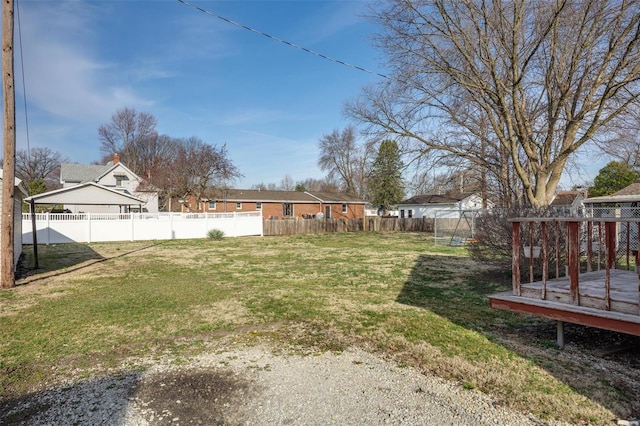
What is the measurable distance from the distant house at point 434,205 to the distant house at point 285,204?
4973mm

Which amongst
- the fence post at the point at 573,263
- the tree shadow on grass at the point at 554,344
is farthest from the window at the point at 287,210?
the fence post at the point at 573,263

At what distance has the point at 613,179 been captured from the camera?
2972 centimetres

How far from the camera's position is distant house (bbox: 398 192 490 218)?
35.4 meters

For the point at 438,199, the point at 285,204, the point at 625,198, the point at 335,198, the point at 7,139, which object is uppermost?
the point at 335,198

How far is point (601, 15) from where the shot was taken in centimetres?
958

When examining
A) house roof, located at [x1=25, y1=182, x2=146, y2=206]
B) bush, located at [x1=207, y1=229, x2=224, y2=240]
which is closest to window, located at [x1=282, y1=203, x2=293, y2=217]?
house roof, located at [x1=25, y1=182, x2=146, y2=206]

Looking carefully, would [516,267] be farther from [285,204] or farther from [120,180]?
[120,180]

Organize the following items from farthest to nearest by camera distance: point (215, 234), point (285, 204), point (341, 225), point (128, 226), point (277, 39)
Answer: point (285, 204), point (341, 225), point (215, 234), point (128, 226), point (277, 39)

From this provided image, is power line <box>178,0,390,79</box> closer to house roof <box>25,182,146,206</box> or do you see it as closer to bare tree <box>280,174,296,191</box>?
house roof <box>25,182,146,206</box>

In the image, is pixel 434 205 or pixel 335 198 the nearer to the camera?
pixel 434 205

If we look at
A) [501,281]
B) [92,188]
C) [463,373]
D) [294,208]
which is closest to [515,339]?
[463,373]

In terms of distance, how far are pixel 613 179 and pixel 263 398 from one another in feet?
118

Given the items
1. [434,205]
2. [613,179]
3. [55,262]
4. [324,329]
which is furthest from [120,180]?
[613,179]

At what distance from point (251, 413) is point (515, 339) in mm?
3373
